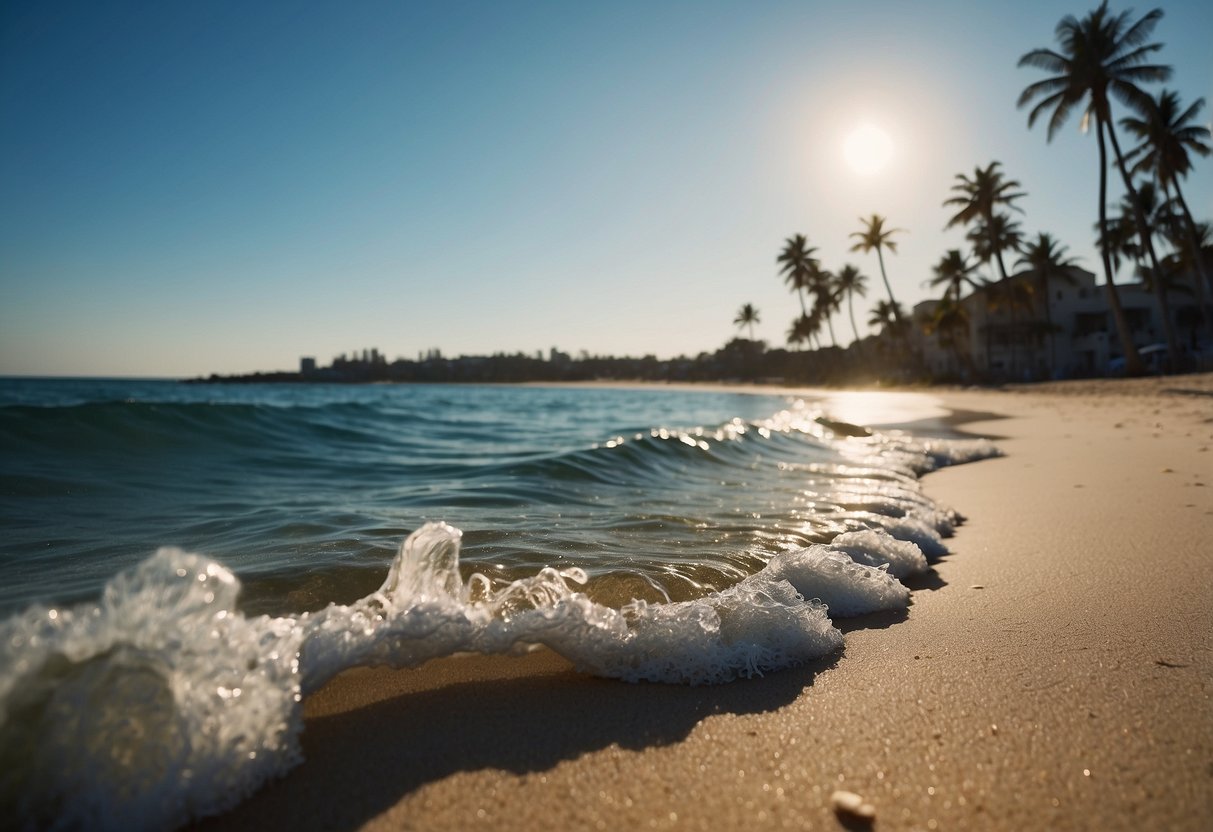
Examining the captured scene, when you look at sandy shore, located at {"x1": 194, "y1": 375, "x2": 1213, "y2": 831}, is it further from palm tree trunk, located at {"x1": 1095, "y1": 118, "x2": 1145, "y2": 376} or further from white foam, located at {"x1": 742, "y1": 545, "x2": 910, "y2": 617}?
palm tree trunk, located at {"x1": 1095, "y1": 118, "x2": 1145, "y2": 376}

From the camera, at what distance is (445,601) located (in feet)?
7.06

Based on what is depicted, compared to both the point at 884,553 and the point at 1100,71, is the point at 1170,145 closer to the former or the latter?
the point at 1100,71

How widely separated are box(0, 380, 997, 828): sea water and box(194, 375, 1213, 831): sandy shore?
0.15 m

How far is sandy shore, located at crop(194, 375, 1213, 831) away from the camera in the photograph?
146 centimetres

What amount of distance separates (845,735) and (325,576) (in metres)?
2.29

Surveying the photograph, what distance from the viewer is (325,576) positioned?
121 inches

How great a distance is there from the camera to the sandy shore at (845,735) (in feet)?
4.78

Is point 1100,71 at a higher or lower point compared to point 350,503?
higher

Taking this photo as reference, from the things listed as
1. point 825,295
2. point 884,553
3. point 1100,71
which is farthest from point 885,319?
point 884,553

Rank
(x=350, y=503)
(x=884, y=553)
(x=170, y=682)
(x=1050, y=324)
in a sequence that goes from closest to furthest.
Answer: (x=170, y=682)
(x=884, y=553)
(x=350, y=503)
(x=1050, y=324)

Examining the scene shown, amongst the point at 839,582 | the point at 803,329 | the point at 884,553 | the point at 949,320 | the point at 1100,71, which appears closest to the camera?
the point at 839,582

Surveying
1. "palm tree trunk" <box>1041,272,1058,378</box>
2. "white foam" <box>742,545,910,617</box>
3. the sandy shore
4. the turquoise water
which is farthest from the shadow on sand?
"palm tree trunk" <box>1041,272,1058,378</box>

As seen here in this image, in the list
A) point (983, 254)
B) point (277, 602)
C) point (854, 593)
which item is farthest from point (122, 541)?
point (983, 254)

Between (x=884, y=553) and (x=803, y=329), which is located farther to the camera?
A: (x=803, y=329)
